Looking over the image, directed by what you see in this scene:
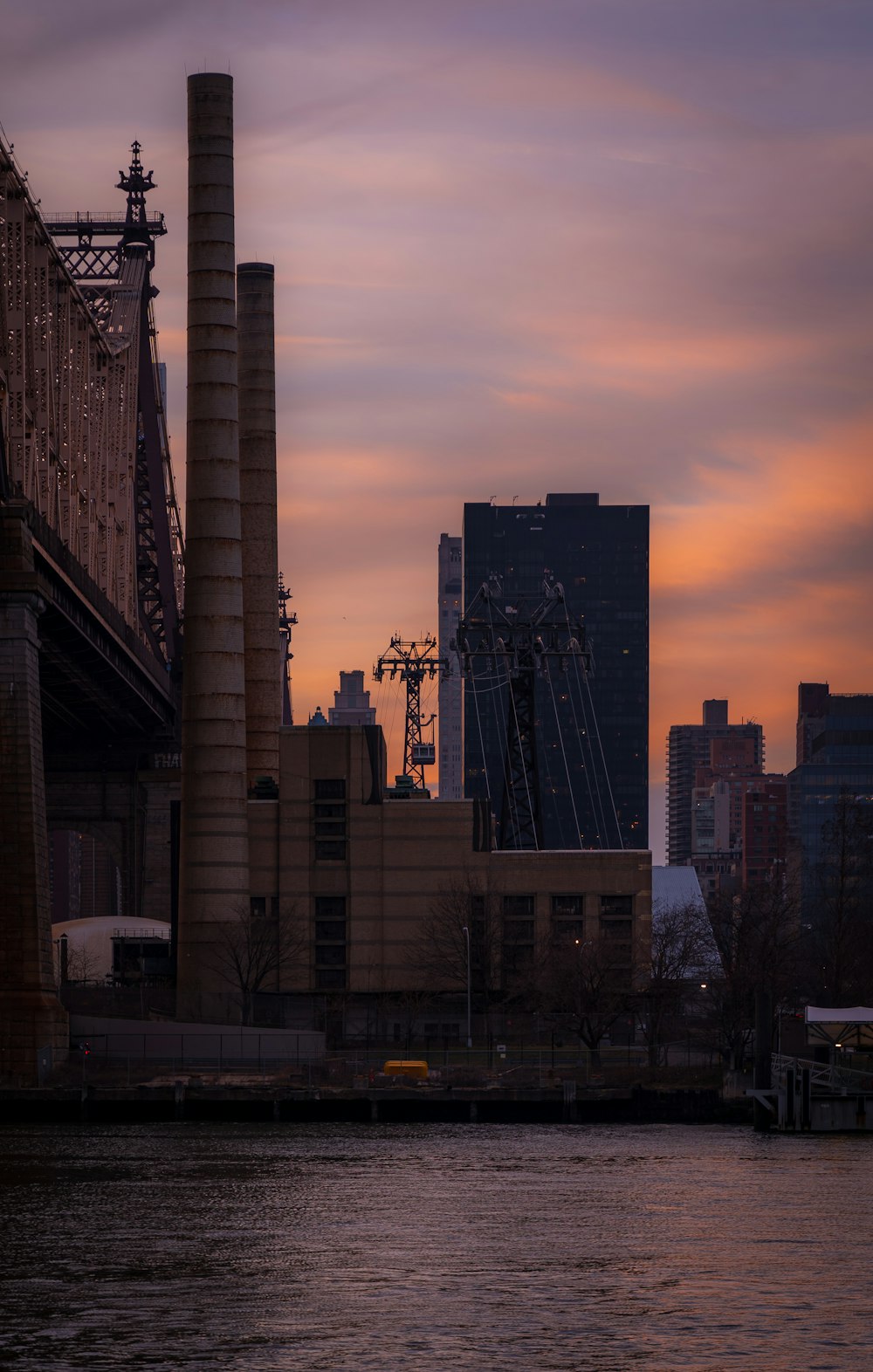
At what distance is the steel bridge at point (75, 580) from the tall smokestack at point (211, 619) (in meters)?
4.92

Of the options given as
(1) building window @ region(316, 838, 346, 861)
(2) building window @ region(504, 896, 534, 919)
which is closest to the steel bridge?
(1) building window @ region(316, 838, 346, 861)

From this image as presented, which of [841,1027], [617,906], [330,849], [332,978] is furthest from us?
[617,906]

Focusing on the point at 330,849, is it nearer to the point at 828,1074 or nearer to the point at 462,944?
the point at 462,944

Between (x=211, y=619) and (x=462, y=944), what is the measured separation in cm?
1942

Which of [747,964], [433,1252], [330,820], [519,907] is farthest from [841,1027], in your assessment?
[433,1252]

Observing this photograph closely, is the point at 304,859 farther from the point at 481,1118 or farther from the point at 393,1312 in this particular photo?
the point at 393,1312

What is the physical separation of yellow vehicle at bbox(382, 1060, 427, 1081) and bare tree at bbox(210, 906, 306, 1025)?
16985 millimetres

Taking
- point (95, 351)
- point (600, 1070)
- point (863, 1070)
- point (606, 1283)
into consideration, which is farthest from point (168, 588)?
point (606, 1283)

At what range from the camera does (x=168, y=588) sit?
15975cm

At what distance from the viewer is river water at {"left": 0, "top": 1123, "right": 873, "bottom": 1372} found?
38719 millimetres

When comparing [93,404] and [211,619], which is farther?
[93,404]

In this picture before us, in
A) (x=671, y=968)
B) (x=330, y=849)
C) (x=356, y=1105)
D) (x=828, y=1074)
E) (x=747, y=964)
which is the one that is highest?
(x=330, y=849)

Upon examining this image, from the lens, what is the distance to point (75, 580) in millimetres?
94375

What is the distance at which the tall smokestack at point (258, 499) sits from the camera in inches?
4808
